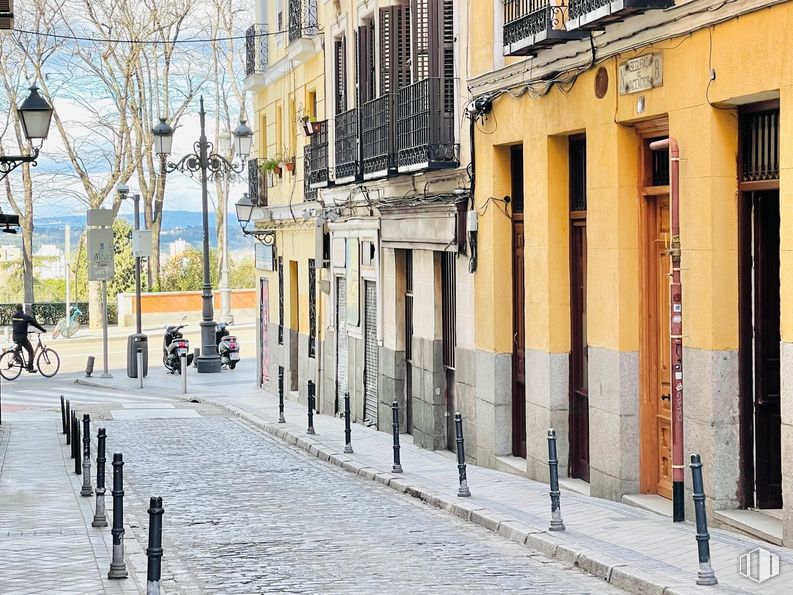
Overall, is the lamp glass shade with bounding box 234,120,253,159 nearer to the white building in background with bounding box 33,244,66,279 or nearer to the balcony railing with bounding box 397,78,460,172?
the balcony railing with bounding box 397,78,460,172

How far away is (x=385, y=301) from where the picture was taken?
22.9 m

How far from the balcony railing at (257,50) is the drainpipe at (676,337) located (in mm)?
22302

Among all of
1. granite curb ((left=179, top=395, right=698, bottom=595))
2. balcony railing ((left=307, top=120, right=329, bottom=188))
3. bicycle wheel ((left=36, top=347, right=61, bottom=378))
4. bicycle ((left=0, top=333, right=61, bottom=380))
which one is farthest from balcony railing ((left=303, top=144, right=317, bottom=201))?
bicycle wheel ((left=36, top=347, right=61, bottom=378))

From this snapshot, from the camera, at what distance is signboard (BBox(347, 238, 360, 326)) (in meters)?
25.1

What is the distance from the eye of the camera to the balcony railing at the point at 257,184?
34.3 metres

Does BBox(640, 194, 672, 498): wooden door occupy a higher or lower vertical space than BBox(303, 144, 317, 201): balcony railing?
lower

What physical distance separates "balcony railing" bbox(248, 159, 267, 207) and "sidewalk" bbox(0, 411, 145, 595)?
1363 centimetres

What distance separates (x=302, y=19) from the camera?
28.9 m

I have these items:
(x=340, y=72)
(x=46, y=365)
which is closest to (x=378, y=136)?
(x=340, y=72)

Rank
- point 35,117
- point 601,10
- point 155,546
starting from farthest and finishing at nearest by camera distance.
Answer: point 35,117
point 601,10
point 155,546

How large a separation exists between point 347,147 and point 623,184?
1054 cm

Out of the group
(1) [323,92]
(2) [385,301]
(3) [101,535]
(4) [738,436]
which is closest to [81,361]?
(1) [323,92]

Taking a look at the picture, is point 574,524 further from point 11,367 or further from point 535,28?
point 11,367

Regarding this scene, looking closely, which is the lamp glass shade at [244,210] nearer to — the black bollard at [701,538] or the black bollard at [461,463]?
the black bollard at [461,463]
